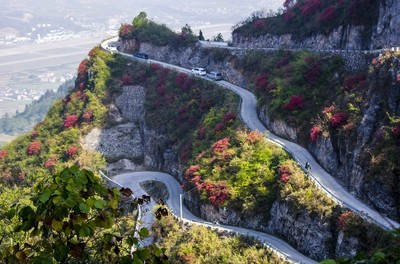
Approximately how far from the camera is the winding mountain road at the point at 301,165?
25.9 meters

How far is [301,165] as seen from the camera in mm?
31172

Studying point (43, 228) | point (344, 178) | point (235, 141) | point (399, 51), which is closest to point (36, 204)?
point (43, 228)

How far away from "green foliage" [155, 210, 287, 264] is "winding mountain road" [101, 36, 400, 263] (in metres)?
1.02

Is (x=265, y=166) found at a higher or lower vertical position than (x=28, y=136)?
higher

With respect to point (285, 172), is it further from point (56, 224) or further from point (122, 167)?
point (56, 224)

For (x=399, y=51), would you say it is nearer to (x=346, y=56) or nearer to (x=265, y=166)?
(x=346, y=56)

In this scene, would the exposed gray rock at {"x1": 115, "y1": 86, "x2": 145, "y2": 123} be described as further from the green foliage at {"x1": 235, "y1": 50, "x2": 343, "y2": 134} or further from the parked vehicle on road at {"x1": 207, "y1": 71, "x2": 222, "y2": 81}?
the green foliage at {"x1": 235, "y1": 50, "x2": 343, "y2": 134}

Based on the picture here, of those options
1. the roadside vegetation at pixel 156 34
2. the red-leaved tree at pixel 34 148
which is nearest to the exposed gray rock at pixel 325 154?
the red-leaved tree at pixel 34 148

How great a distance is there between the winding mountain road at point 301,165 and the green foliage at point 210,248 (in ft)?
3.34

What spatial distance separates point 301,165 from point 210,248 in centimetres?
852

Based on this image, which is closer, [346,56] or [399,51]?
[399,51]

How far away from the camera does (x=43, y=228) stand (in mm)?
5410

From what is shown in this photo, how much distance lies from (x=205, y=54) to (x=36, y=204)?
55329 mm

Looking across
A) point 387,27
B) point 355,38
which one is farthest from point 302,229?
Answer: point 355,38
